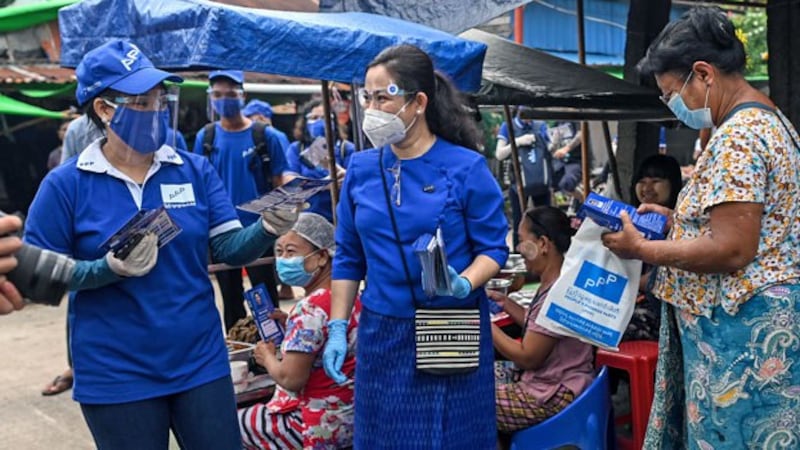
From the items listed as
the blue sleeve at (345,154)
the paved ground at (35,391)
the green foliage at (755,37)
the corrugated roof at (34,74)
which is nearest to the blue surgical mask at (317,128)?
the blue sleeve at (345,154)

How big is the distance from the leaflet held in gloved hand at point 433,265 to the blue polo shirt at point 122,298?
76 centimetres

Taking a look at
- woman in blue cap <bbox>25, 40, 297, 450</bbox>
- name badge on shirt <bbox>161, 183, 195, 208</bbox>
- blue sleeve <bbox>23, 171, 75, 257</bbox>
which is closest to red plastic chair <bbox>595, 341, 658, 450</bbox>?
woman in blue cap <bbox>25, 40, 297, 450</bbox>

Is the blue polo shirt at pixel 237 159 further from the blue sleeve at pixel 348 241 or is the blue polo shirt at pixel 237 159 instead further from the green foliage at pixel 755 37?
the green foliage at pixel 755 37

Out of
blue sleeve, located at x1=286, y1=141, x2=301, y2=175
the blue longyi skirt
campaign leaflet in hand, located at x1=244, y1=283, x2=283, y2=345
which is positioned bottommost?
blue sleeve, located at x1=286, y1=141, x2=301, y2=175

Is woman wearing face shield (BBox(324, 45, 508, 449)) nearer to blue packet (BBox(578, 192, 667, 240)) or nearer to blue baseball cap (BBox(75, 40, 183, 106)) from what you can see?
blue packet (BBox(578, 192, 667, 240))

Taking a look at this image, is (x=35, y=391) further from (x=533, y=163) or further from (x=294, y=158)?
(x=533, y=163)

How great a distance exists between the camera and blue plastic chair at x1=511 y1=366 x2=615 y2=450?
10.6 ft

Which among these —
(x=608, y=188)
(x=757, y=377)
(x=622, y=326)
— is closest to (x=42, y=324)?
(x=608, y=188)

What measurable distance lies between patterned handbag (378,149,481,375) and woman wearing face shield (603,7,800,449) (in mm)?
573

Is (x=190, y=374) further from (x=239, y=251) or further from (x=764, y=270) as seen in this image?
(x=764, y=270)

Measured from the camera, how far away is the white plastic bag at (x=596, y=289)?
2.86 m

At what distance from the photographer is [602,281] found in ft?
9.46

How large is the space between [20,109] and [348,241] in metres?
6.10

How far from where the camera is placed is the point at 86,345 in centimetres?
244
